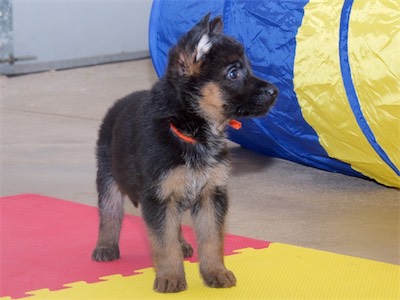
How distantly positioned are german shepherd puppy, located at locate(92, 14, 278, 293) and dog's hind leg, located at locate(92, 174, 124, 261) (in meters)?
0.42

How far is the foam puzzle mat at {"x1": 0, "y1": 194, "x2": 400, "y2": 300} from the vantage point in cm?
391

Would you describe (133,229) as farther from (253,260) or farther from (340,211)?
(340,211)

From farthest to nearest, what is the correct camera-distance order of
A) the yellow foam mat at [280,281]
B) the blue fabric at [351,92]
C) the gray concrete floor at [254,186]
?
the blue fabric at [351,92] → the gray concrete floor at [254,186] → the yellow foam mat at [280,281]

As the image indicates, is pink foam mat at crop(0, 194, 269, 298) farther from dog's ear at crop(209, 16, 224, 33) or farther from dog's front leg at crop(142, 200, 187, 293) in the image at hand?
dog's ear at crop(209, 16, 224, 33)

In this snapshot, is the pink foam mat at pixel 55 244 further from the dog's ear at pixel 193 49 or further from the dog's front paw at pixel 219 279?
the dog's ear at pixel 193 49

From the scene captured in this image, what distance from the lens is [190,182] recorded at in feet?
12.7

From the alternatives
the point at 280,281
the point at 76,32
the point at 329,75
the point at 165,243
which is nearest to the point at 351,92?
the point at 329,75

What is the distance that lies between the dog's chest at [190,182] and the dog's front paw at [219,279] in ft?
1.09

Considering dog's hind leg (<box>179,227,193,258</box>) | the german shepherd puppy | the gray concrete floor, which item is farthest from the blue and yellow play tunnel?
the german shepherd puppy

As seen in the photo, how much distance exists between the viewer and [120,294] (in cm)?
390

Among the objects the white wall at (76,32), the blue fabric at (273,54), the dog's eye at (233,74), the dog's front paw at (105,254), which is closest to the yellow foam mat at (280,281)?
the dog's front paw at (105,254)

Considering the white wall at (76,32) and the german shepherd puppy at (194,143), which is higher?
the german shepherd puppy at (194,143)

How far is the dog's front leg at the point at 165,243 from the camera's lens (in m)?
3.81

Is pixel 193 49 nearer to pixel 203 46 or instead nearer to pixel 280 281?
pixel 203 46
